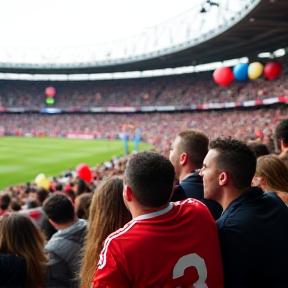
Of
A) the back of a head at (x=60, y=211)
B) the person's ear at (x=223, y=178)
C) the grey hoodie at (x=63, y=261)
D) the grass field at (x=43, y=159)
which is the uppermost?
the person's ear at (x=223, y=178)

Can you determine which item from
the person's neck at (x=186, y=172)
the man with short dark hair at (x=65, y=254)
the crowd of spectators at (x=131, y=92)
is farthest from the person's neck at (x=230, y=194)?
the crowd of spectators at (x=131, y=92)

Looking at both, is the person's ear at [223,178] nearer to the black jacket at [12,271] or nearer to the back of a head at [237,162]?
the back of a head at [237,162]

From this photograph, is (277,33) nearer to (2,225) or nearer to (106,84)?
(2,225)

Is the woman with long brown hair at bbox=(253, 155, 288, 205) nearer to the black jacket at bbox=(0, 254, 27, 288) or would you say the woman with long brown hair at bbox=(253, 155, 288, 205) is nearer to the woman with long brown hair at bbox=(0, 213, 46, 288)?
the woman with long brown hair at bbox=(0, 213, 46, 288)

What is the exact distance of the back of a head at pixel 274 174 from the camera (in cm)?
402

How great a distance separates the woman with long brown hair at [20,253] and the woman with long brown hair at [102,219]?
0.66 meters

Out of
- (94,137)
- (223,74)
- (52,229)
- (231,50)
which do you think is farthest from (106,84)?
(52,229)

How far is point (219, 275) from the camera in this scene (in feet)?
6.82

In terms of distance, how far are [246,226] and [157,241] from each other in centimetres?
57

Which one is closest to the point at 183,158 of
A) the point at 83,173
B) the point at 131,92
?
the point at 83,173

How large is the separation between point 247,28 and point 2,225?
963 inches

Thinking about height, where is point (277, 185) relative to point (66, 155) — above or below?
above

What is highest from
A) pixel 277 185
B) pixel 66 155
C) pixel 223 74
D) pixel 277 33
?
pixel 277 33

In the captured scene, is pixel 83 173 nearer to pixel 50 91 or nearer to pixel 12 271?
pixel 12 271
